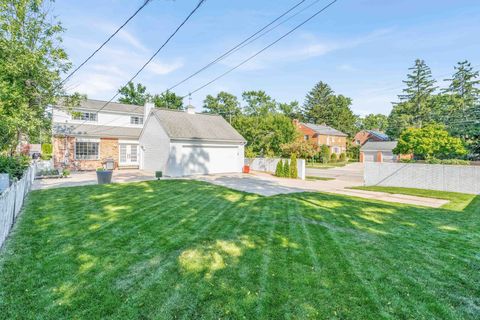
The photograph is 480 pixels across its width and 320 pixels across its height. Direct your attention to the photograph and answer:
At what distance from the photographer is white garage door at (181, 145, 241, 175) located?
19.4 meters

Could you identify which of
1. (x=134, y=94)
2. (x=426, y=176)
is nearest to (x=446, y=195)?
(x=426, y=176)

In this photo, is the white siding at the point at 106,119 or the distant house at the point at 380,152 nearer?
the white siding at the point at 106,119

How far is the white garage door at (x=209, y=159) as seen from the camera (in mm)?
19422

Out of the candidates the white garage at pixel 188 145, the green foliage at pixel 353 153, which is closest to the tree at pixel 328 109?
the green foliage at pixel 353 153

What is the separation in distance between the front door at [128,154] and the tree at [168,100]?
23410mm

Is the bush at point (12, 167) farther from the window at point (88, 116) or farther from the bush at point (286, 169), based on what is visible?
the bush at point (286, 169)

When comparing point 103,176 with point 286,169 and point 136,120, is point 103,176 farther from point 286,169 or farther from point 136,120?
point 136,120

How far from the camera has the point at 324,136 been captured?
155 feet

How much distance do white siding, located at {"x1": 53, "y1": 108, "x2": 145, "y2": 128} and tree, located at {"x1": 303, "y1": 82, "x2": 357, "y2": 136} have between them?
51.3 meters

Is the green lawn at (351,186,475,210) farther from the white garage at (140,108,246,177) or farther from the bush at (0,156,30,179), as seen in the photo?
the bush at (0,156,30,179)

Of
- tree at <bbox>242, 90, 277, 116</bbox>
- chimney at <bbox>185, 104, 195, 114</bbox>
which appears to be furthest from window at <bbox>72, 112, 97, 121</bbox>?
tree at <bbox>242, 90, 277, 116</bbox>

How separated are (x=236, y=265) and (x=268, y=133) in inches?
976

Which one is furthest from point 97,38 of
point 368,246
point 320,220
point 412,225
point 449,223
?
point 449,223

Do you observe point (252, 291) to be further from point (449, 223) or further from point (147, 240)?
point (449, 223)
